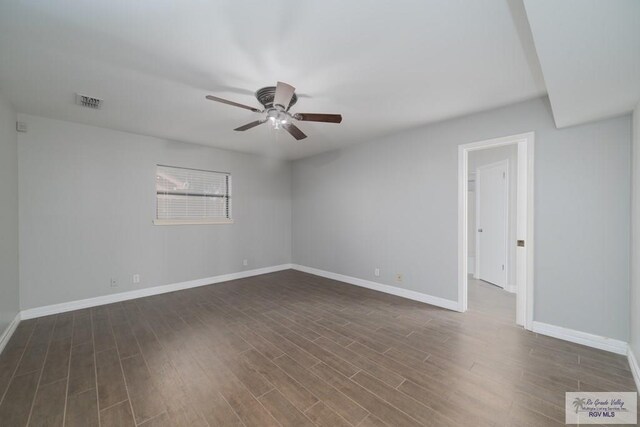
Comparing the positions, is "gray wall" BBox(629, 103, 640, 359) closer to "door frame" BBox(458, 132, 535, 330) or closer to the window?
"door frame" BBox(458, 132, 535, 330)

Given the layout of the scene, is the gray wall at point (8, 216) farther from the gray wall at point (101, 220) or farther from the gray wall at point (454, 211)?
the gray wall at point (454, 211)

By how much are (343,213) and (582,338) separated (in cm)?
335

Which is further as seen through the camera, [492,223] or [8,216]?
[492,223]

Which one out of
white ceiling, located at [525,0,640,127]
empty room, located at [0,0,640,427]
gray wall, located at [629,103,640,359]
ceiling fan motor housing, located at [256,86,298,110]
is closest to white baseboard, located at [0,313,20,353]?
empty room, located at [0,0,640,427]

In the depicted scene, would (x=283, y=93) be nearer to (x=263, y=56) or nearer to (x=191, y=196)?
(x=263, y=56)

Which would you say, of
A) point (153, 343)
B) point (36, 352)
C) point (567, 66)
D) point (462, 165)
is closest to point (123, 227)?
point (36, 352)

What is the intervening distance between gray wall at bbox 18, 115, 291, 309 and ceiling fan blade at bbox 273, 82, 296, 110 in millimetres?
2969

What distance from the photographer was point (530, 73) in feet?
7.22

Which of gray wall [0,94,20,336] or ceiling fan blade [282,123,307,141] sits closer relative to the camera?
gray wall [0,94,20,336]

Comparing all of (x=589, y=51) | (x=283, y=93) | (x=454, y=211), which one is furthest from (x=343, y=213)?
(x=589, y=51)

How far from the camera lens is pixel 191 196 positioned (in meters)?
4.47

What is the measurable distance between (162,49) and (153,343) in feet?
8.63

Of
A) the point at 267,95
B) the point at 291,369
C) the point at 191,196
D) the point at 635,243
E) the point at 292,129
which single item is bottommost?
the point at 291,369

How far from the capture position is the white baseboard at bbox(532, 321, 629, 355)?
7.54 feet
